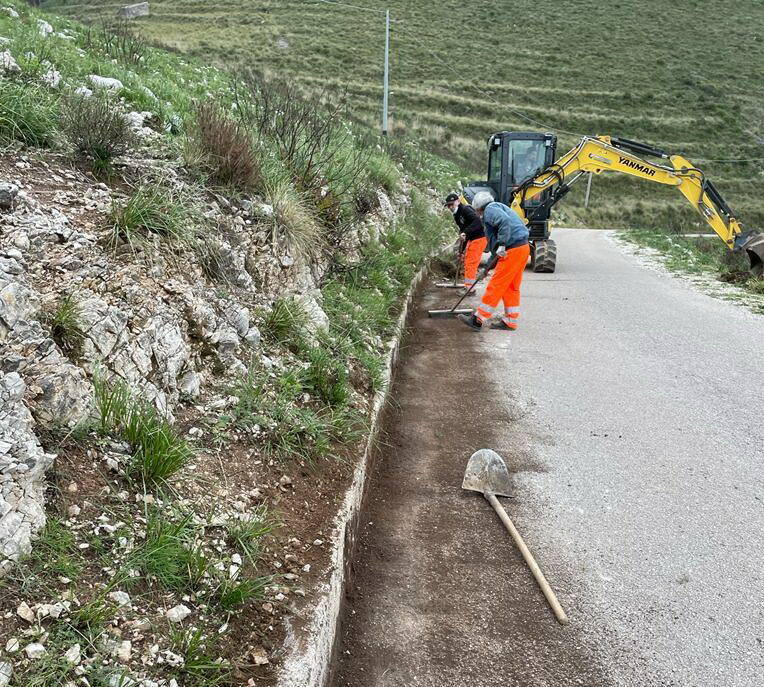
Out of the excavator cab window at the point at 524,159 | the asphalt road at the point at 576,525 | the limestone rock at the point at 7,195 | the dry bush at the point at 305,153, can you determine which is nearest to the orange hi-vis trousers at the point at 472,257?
the dry bush at the point at 305,153

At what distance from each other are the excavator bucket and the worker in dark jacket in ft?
16.6

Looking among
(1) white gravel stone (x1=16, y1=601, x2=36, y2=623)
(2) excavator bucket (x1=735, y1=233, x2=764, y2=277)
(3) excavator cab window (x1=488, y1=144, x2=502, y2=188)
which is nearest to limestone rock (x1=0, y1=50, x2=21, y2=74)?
(1) white gravel stone (x1=16, y1=601, x2=36, y2=623)

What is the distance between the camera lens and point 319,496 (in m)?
3.58

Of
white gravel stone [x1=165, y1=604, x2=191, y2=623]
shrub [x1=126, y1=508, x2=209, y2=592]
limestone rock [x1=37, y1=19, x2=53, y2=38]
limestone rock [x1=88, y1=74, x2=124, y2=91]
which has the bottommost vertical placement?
white gravel stone [x1=165, y1=604, x2=191, y2=623]

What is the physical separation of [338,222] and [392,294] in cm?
118

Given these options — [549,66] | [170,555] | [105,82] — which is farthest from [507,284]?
[549,66]

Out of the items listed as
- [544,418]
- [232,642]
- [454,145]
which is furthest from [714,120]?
[232,642]

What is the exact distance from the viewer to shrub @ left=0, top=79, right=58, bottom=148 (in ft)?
13.6

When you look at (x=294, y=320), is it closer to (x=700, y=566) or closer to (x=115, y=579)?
(x=115, y=579)

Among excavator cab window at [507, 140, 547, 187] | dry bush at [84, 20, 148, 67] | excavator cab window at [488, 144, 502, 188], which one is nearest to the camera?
dry bush at [84, 20, 148, 67]

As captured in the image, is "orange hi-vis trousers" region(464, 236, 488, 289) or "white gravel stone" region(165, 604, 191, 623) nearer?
"white gravel stone" region(165, 604, 191, 623)

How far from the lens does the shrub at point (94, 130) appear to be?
441cm

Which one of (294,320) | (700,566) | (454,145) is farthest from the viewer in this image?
(454,145)

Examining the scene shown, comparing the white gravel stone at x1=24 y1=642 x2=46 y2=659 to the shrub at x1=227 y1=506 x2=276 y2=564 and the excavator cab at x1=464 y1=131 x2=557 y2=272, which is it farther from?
the excavator cab at x1=464 y1=131 x2=557 y2=272
